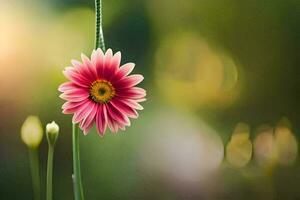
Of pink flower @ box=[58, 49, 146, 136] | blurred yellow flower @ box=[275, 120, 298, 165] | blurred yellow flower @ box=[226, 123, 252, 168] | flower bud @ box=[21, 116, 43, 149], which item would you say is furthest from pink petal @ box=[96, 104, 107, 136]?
blurred yellow flower @ box=[275, 120, 298, 165]

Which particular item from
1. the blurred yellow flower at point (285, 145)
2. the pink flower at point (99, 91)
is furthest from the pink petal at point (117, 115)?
the blurred yellow flower at point (285, 145)

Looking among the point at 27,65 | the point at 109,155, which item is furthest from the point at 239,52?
the point at 27,65

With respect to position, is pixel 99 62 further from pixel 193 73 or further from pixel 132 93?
pixel 193 73

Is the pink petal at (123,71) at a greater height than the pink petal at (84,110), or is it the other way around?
the pink petal at (123,71)

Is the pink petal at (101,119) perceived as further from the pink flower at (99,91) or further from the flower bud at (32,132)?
the flower bud at (32,132)

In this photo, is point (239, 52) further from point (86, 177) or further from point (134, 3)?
point (86, 177)
